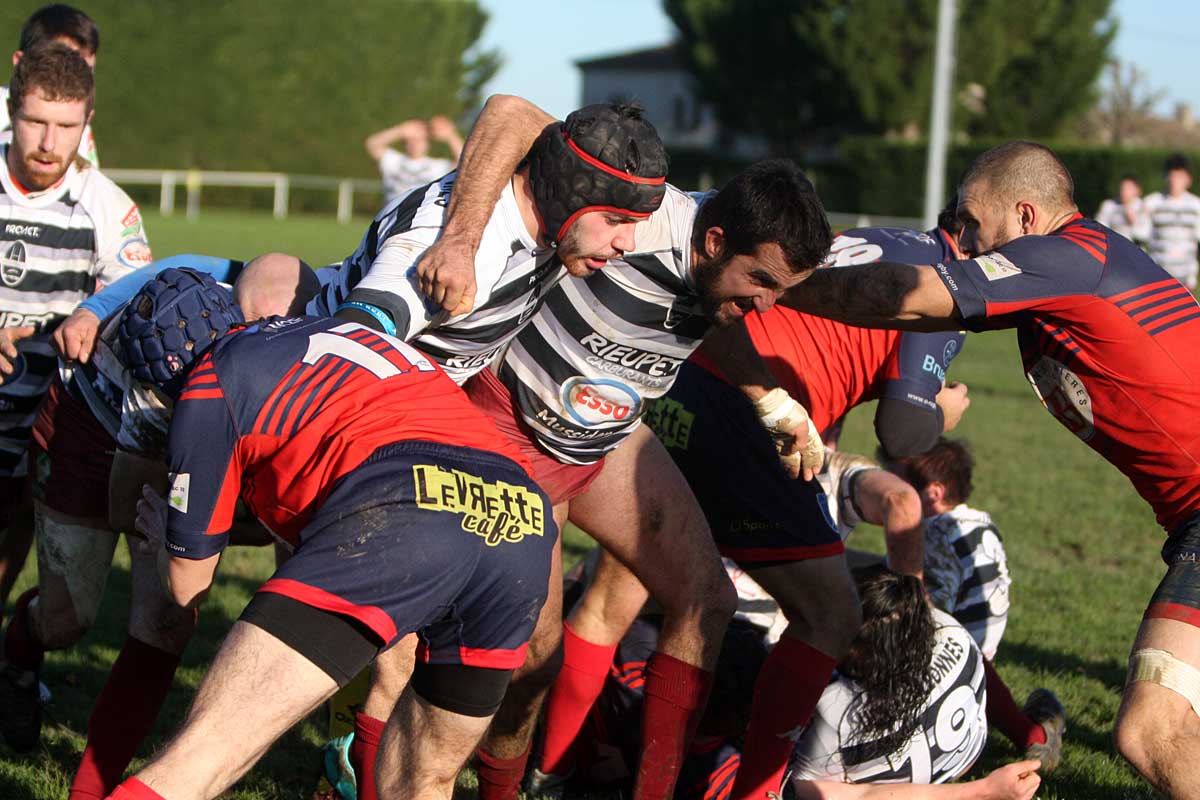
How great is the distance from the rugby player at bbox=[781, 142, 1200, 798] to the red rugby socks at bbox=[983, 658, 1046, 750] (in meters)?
1.13

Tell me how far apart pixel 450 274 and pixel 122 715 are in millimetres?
1656

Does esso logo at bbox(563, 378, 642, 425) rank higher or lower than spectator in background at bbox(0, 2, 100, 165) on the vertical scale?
lower

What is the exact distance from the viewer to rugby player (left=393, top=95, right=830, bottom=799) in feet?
11.3

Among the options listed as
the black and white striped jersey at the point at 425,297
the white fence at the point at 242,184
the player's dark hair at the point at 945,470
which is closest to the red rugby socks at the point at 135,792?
the black and white striped jersey at the point at 425,297

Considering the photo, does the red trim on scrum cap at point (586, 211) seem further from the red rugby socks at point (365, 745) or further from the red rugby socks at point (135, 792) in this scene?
the red rugby socks at point (135, 792)

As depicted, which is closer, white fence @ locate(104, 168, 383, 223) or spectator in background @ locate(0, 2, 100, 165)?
spectator in background @ locate(0, 2, 100, 165)

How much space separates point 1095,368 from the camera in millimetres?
3562

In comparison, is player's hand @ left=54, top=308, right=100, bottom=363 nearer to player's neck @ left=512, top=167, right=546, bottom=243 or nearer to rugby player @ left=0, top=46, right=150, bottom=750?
rugby player @ left=0, top=46, right=150, bottom=750

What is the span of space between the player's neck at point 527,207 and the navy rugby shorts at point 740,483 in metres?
1.15

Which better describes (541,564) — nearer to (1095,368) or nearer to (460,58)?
(1095,368)

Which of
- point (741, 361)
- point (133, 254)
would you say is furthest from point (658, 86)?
point (741, 361)

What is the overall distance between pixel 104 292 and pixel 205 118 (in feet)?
124

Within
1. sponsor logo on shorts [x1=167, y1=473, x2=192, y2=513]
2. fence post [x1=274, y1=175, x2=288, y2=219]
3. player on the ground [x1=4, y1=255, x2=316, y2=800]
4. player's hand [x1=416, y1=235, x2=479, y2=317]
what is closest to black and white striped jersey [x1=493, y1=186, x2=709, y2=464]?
player's hand [x1=416, y1=235, x2=479, y2=317]

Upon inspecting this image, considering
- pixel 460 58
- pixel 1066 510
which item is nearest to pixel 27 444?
pixel 1066 510
